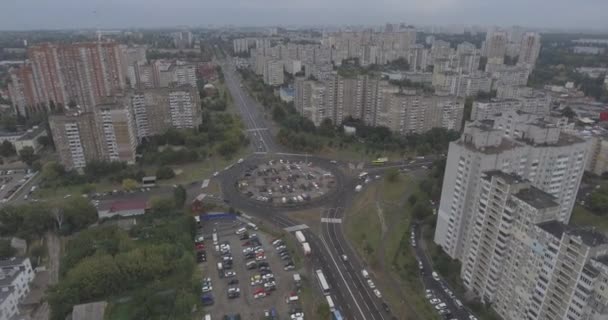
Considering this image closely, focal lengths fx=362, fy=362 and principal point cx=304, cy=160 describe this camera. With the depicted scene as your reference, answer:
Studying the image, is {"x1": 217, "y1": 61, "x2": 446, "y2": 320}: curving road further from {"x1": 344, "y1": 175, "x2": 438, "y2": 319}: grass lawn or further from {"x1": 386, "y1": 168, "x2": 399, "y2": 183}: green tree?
{"x1": 386, "y1": 168, "x2": 399, "y2": 183}: green tree

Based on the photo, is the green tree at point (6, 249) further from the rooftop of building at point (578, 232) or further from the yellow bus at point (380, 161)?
the yellow bus at point (380, 161)

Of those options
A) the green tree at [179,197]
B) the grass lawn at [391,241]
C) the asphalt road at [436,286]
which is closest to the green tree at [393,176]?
the grass lawn at [391,241]

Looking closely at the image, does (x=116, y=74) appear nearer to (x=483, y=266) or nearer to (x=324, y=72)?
(x=324, y=72)

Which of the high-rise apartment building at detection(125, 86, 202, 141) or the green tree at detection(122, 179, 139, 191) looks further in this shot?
the high-rise apartment building at detection(125, 86, 202, 141)

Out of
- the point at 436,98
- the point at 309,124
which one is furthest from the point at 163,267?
the point at 436,98

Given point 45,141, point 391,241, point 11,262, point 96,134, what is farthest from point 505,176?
point 45,141

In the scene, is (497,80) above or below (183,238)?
above

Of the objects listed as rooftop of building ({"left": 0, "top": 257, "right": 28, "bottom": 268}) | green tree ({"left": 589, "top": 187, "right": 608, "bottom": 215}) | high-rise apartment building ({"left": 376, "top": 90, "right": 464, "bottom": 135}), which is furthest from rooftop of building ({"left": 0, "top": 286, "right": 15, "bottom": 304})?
high-rise apartment building ({"left": 376, "top": 90, "right": 464, "bottom": 135})

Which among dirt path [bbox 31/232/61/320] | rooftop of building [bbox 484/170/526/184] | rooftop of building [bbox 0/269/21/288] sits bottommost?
dirt path [bbox 31/232/61/320]
